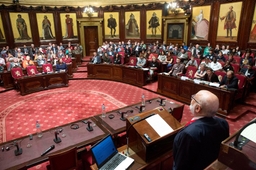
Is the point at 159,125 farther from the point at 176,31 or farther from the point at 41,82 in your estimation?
the point at 176,31

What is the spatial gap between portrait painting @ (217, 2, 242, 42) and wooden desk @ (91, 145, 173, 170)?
10721 millimetres

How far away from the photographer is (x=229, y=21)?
420 inches

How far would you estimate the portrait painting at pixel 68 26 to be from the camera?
563 inches

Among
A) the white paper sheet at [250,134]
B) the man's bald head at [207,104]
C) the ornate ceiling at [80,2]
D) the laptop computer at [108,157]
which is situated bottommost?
the laptop computer at [108,157]

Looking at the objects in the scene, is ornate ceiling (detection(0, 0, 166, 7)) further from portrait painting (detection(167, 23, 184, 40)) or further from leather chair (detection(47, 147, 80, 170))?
leather chair (detection(47, 147, 80, 170))

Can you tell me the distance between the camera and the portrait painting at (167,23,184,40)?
42.8ft

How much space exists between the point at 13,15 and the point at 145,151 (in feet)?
47.6

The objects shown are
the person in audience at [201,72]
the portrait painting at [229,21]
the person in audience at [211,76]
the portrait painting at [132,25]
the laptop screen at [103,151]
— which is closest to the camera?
the laptop screen at [103,151]

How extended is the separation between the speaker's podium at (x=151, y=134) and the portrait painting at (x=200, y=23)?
437 inches

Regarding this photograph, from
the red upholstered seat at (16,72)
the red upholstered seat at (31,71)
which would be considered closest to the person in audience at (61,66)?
the red upholstered seat at (31,71)

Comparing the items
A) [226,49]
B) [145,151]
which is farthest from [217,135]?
[226,49]

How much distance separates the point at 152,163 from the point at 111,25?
1428cm

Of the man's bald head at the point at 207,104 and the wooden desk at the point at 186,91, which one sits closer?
the man's bald head at the point at 207,104

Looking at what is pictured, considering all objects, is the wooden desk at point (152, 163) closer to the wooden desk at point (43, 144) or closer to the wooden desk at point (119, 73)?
the wooden desk at point (43, 144)
